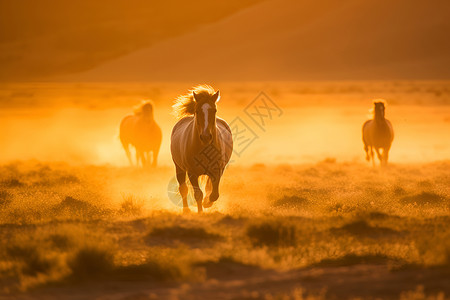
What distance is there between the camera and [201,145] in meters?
12.8

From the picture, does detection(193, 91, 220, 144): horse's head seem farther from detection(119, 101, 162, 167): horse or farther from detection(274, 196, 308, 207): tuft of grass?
detection(119, 101, 162, 167): horse

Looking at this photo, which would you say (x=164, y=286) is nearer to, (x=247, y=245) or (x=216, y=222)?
(x=247, y=245)

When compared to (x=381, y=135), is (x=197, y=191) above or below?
below

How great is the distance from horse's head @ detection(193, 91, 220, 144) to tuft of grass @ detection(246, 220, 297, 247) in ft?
7.88

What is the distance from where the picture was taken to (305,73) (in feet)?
335

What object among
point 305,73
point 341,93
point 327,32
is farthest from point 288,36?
point 341,93

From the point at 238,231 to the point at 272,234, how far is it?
1.00 m

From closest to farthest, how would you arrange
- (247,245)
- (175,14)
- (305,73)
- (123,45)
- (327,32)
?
(247,245) → (305,73) → (327,32) → (123,45) → (175,14)

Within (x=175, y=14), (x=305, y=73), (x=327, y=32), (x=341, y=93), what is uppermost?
(x=175, y=14)

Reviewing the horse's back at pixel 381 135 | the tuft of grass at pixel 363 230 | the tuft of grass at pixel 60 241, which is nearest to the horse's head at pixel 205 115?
the tuft of grass at pixel 363 230

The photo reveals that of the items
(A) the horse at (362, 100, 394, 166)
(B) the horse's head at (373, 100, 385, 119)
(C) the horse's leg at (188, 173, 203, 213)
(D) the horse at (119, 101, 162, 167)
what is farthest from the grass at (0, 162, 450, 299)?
(D) the horse at (119, 101, 162, 167)

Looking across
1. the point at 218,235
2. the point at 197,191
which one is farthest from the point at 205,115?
the point at 218,235

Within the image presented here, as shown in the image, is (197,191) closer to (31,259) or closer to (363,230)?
(363,230)

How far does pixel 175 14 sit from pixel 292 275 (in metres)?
145
